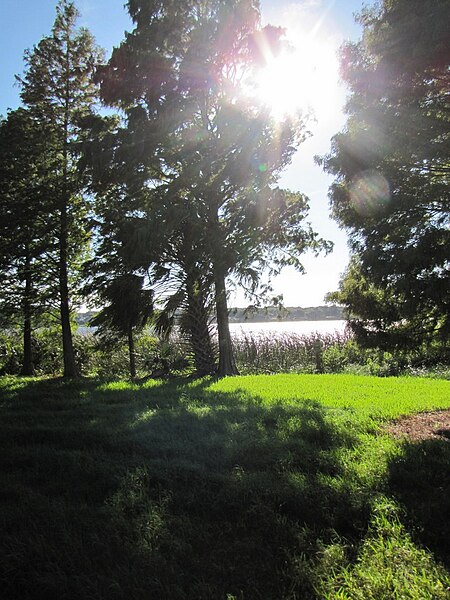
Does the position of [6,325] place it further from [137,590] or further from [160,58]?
[137,590]

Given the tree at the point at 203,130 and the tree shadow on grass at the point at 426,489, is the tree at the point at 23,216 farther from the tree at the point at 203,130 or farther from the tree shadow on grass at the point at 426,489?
the tree shadow on grass at the point at 426,489

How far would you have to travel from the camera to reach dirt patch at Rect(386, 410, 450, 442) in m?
4.40

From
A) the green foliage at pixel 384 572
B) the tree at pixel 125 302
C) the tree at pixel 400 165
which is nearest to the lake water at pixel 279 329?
the tree at pixel 400 165

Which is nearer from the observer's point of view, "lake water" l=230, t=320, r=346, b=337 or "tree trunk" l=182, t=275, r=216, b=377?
"tree trunk" l=182, t=275, r=216, b=377

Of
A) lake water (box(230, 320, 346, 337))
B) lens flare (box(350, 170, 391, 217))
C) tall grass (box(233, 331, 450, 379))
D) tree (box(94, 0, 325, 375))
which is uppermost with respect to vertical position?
tree (box(94, 0, 325, 375))

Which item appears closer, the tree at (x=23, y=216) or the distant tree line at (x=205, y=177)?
the distant tree line at (x=205, y=177)

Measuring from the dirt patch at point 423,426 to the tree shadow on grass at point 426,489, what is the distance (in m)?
0.31

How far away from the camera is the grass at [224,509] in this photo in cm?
216

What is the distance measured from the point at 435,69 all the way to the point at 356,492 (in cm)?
521

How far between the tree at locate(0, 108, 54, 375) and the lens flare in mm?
9241

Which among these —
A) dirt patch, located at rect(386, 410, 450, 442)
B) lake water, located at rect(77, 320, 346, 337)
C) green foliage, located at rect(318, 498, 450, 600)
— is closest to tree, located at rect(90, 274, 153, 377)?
lake water, located at rect(77, 320, 346, 337)

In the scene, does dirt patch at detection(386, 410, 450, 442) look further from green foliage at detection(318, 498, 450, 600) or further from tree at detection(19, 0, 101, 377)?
tree at detection(19, 0, 101, 377)

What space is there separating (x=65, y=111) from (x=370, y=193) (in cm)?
1119

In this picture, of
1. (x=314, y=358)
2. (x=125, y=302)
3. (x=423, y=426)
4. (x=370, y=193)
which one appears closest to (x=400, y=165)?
(x=370, y=193)
